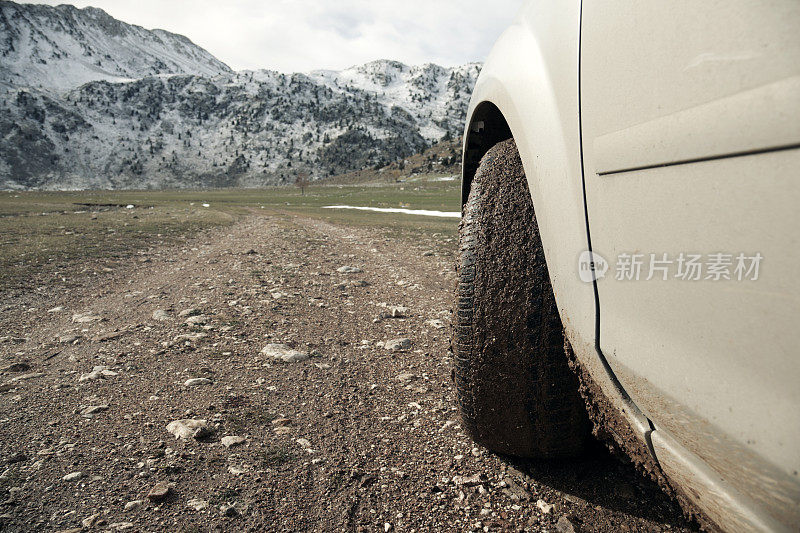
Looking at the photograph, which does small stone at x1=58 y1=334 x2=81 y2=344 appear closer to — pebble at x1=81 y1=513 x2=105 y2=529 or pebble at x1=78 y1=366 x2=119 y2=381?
pebble at x1=78 y1=366 x2=119 y2=381

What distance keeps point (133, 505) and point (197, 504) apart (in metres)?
0.22

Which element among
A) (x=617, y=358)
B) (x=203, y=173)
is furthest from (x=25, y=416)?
(x=203, y=173)

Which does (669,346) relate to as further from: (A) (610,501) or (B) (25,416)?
(B) (25,416)

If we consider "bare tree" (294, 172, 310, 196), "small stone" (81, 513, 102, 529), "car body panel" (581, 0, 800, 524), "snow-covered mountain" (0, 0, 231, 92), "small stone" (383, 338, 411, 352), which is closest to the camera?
"car body panel" (581, 0, 800, 524)

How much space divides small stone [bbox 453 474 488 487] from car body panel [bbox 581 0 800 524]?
0.85 meters

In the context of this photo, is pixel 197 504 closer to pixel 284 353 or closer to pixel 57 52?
pixel 284 353

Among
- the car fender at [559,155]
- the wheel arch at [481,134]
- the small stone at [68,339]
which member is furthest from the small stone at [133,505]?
the small stone at [68,339]

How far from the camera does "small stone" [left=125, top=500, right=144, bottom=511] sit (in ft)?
5.13

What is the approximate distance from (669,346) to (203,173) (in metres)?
136

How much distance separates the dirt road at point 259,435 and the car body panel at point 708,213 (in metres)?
0.86

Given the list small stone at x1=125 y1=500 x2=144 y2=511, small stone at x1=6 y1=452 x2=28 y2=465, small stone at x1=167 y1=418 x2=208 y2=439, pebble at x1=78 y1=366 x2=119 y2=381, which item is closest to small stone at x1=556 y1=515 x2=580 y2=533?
small stone at x1=125 y1=500 x2=144 y2=511

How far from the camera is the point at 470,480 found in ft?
5.74

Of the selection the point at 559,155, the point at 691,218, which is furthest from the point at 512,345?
the point at 691,218

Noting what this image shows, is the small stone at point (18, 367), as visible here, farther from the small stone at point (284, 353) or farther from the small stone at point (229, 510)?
the small stone at point (229, 510)
